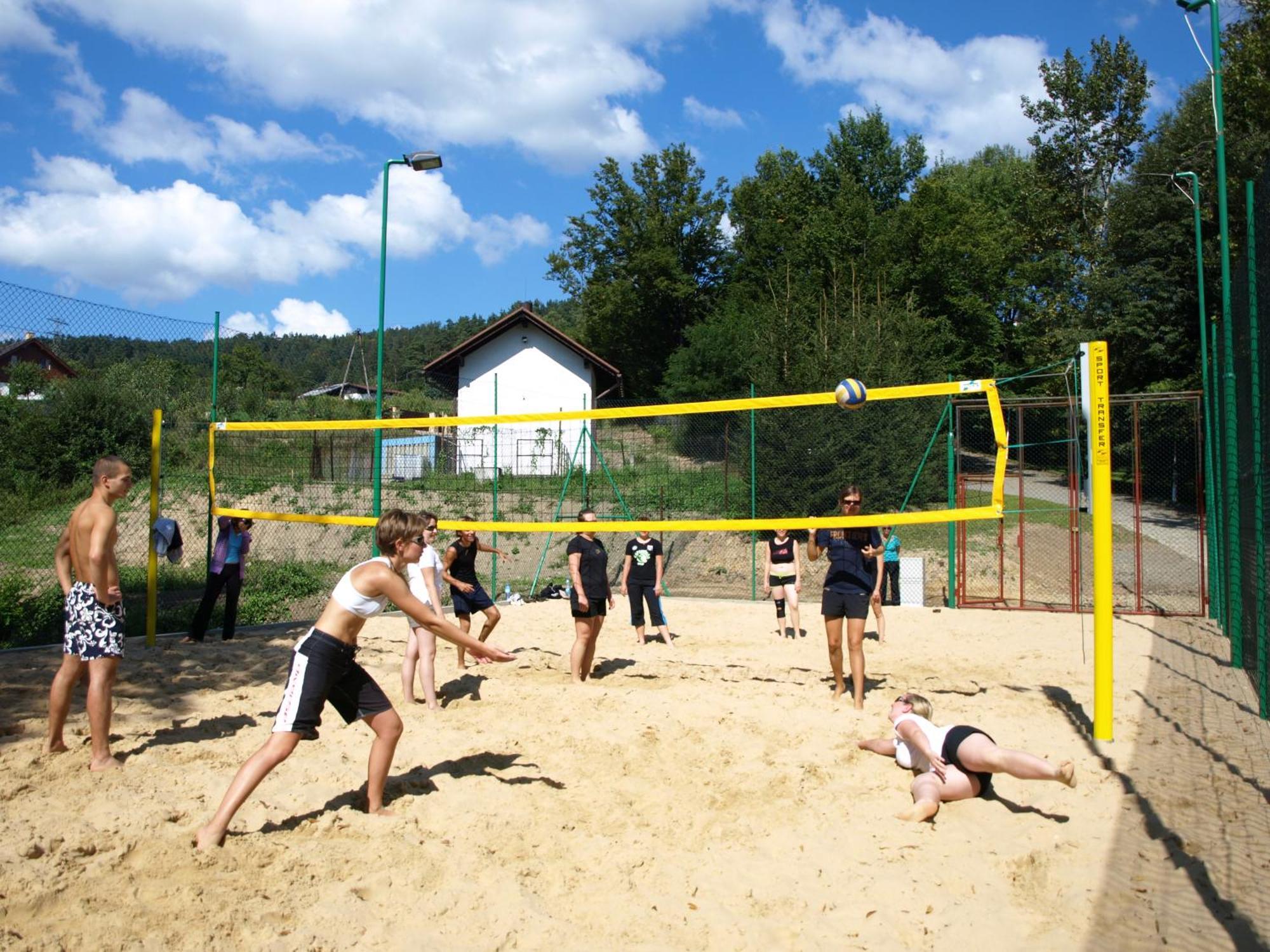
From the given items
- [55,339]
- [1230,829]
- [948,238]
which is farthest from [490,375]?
[1230,829]

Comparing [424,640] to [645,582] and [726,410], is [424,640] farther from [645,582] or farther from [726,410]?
[645,582]

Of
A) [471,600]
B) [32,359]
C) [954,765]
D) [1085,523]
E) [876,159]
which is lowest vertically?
[954,765]

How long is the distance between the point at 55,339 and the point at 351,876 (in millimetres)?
7179

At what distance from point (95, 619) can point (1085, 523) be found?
15.1 meters

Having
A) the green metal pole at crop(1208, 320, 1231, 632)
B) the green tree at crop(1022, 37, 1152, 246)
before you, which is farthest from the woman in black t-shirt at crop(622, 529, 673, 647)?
the green tree at crop(1022, 37, 1152, 246)

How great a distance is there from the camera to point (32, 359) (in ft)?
27.5

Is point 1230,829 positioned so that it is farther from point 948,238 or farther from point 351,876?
point 948,238

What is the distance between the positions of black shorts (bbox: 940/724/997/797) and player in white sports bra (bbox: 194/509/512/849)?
241cm

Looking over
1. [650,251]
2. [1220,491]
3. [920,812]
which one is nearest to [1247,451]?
[1220,491]

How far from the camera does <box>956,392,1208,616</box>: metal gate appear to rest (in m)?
11.2

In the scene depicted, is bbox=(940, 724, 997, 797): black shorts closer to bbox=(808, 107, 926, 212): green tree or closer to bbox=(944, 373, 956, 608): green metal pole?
bbox=(944, 373, 956, 608): green metal pole

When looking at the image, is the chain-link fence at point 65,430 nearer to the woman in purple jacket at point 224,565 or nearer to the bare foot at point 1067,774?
the woman in purple jacket at point 224,565

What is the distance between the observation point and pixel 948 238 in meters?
31.4

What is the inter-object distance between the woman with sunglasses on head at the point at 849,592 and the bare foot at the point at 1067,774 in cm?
180
